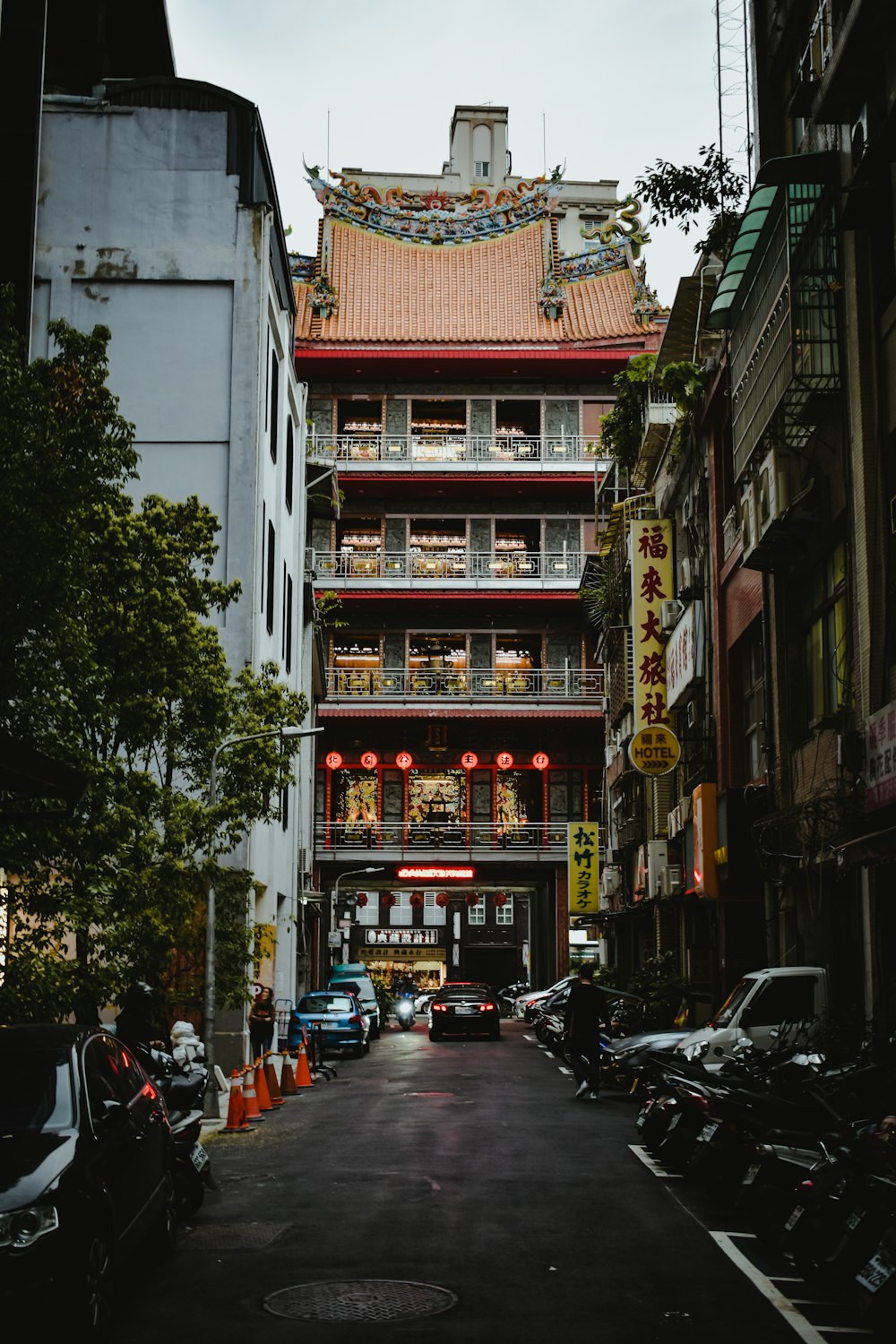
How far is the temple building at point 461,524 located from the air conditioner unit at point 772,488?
3377cm

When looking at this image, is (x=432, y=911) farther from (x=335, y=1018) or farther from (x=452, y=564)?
(x=335, y=1018)

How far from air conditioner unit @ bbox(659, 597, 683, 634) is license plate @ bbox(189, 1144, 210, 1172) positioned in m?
20.2

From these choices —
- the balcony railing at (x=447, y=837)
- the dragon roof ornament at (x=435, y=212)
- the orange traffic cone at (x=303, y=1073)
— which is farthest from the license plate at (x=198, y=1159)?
the dragon roof ornament at (x=435, y=212)

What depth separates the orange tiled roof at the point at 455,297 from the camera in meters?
56.9

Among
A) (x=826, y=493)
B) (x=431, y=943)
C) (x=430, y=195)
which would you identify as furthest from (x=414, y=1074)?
(x=431, y=943)

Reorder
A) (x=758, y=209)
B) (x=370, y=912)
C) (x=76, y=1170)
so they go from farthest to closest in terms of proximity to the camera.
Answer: (x=370, y=912) < (x=758, y=209) < (x=76, y=1170)

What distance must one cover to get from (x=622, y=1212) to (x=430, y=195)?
5467 centimetres

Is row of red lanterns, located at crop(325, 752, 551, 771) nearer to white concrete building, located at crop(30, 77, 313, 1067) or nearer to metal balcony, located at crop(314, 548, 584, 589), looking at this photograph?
metal balcony, located at crop(314, 548, 584, 589)

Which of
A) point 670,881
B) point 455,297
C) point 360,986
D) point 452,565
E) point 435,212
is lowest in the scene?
point 360,986

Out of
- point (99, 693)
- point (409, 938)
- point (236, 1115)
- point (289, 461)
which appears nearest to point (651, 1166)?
point (236, 1115)

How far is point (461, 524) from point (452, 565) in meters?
1.96

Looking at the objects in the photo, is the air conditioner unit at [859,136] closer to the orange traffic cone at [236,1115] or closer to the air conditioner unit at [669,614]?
the orange traffic cone at [236,1115]

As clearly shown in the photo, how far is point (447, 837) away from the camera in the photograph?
5456 centimetres

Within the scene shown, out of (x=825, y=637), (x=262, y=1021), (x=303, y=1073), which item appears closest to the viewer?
(x=825, y=637)
